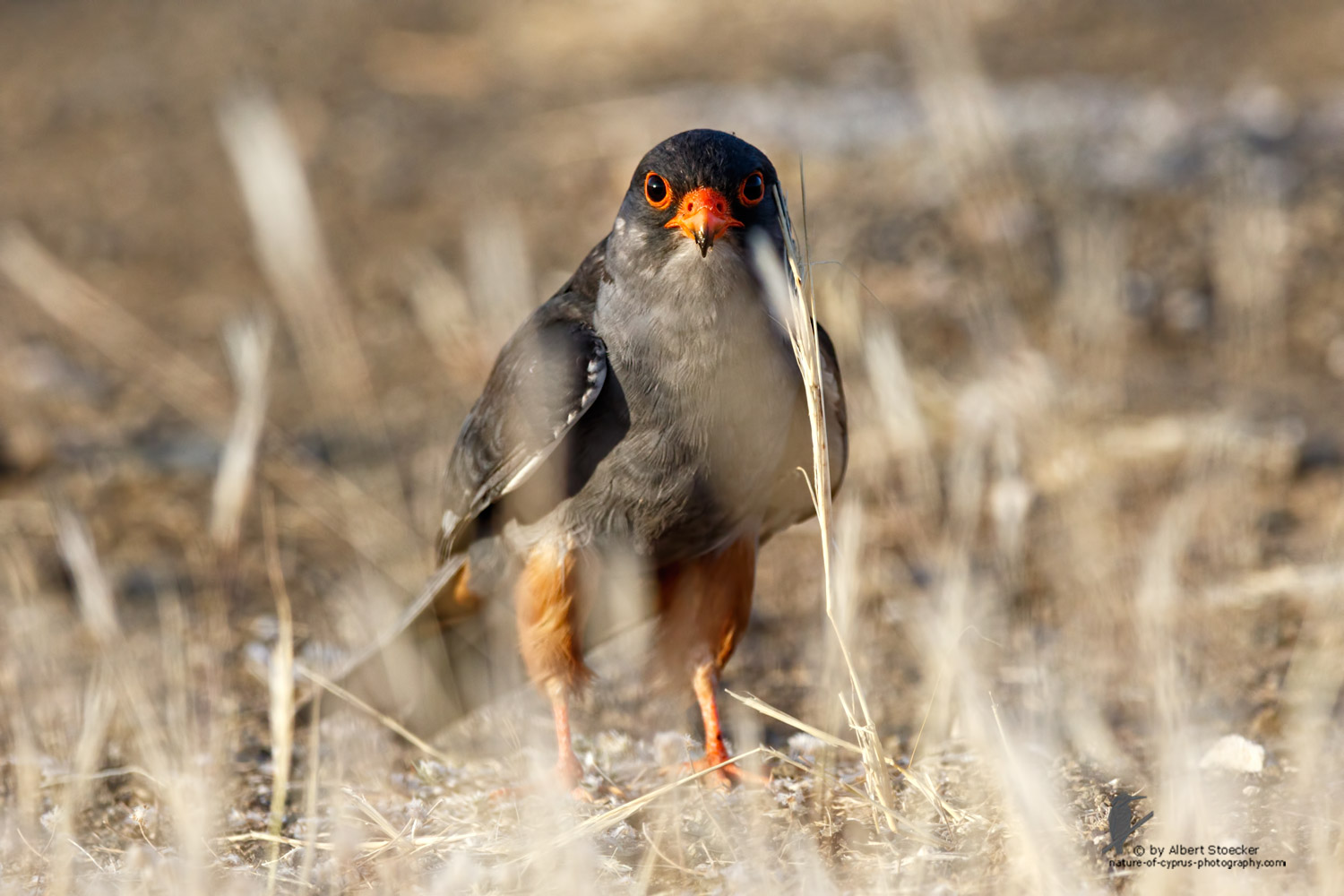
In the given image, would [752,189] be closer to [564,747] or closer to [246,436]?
[246,436]

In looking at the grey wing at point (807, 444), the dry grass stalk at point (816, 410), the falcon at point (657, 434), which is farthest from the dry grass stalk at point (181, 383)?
the dry grass stalk at point (816, 410)

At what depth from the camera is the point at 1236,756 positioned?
158 inches

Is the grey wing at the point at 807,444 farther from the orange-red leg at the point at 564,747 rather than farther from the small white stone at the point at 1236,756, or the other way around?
the small white stone at the point at 1236,756

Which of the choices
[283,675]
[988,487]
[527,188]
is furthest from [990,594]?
[527,188]

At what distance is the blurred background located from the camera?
3.73 metres

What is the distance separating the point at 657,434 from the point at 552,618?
744mm

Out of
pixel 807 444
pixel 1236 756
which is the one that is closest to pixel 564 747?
pixel 807 444

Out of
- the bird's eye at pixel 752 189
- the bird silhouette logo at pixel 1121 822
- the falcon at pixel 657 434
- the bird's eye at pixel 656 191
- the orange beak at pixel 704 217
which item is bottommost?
the bird silhouette logo at pixel 1121 822

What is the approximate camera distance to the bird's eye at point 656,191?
158 inches

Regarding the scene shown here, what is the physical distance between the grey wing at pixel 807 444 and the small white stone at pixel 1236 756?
136 cm

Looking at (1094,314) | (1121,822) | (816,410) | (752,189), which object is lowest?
(1121,822)

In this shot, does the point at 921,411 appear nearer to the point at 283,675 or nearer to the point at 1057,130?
the point at 1057,130

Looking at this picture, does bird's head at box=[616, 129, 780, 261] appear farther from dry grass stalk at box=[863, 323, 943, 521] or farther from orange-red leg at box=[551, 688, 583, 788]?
orange-red leg at box=[551, 688, 583, 788]

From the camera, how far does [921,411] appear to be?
22.7ft
